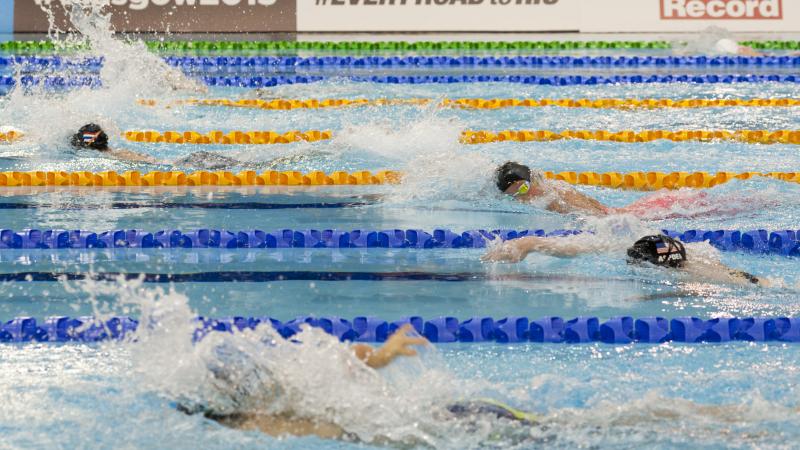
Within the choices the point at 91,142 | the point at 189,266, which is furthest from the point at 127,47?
the point at 189,266

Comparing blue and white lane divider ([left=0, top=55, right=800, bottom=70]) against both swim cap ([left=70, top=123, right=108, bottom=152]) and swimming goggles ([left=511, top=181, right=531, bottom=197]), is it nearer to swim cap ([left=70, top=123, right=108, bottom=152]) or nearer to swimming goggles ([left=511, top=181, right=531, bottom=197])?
swim cap ([left=70, top=123, right=108, bottom=152])

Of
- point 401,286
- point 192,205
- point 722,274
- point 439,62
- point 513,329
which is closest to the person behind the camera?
point 513,329

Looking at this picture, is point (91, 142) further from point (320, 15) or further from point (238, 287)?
point (320, 15)

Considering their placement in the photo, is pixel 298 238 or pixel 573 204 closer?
pixel 298 238

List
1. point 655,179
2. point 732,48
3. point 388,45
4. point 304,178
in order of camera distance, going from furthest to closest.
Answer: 1. point 388,45
2. point 732,48
3. point 304,178
4. point 655,179

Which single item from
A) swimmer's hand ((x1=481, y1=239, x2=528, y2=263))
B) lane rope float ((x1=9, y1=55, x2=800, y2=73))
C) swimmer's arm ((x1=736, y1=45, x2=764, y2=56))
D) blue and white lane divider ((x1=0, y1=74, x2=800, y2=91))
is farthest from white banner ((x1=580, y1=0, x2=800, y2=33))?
swimmer's hand ((x1=481, y1=239, x2=528, y2=263))

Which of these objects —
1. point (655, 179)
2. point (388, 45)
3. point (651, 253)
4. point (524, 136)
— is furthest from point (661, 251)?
point (388, 45)

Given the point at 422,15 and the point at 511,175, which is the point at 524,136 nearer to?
the point at 511,175

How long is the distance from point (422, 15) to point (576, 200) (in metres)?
6.64

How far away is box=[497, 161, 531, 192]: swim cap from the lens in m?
5.07

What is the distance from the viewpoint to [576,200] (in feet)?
17.4

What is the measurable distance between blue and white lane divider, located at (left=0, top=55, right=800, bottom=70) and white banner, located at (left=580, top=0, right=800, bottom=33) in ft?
4.77

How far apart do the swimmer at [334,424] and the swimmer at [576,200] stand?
225 centimetres

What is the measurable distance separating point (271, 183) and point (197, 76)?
3524 mm
